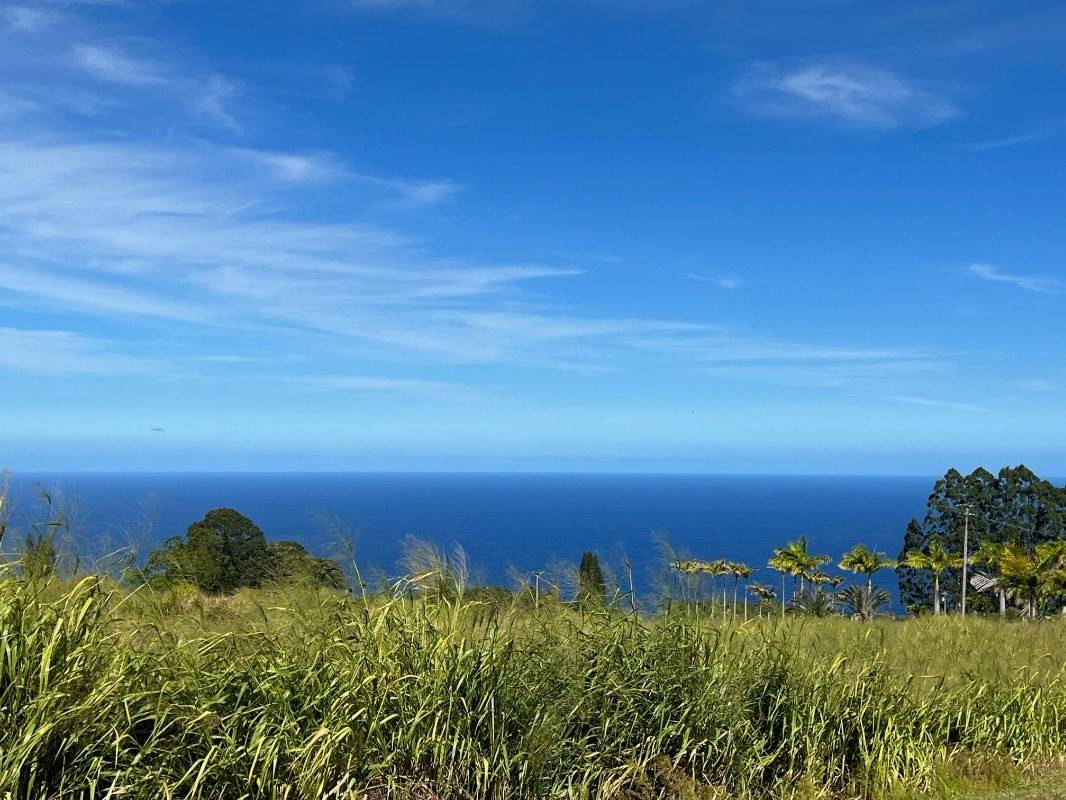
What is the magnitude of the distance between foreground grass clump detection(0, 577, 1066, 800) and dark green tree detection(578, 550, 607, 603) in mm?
190

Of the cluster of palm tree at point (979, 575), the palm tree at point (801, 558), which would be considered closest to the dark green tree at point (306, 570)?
the cluster of palm tree at point (979, 575)

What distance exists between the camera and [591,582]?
8.24 metres

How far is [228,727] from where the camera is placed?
5.44 metres

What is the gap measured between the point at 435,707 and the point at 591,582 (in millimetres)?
2515

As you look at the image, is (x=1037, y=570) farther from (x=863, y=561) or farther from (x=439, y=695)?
(x=439, y=695)

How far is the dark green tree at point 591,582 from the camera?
26.5 ft

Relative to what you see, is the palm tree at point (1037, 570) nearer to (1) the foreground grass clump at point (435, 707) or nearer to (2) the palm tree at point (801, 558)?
(2) the palm tree at point (801, 558)

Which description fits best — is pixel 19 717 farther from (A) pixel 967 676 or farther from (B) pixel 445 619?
(A) pixel 967 676

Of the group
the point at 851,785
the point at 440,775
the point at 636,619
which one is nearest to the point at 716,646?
the point at 636,619

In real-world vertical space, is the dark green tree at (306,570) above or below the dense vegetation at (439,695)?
above

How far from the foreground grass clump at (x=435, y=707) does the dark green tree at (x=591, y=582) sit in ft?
0.62

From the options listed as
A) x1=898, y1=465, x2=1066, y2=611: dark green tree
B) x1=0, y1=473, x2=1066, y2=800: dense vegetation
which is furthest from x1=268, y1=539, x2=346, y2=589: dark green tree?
x1=898, y1=465, x2=1066, y2=611: dark green tree

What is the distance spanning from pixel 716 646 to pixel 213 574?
4.79 m

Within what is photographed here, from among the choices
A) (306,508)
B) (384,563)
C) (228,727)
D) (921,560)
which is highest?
(306,508)
